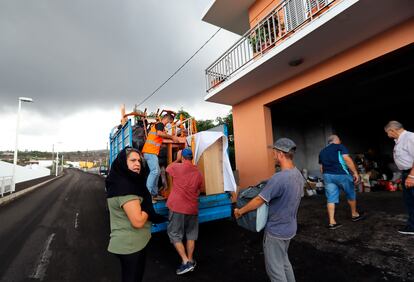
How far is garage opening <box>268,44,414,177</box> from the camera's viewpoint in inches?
288

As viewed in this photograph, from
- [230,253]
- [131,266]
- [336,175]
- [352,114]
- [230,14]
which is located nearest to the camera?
[131,266]

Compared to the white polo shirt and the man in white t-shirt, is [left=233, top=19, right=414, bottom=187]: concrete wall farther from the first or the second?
the white polo shirt

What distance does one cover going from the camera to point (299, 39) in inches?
201

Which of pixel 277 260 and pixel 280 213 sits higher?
pixel 280 213

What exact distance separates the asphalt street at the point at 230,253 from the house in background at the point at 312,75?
10.6 ft

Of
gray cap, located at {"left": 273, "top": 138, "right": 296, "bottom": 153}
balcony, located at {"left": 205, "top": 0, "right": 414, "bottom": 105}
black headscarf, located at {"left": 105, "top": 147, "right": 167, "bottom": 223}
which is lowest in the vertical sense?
black headscarf, located at {"left": 105, "top": 147, "right": 167, "bottom": 223}

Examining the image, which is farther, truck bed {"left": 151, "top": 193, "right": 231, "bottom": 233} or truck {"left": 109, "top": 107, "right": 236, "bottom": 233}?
truck {"left": 109, "top": 107, "right": 236, "bottom": 233}

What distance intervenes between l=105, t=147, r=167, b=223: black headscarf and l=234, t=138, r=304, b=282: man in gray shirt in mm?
880

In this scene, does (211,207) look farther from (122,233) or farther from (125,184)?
(125,184)

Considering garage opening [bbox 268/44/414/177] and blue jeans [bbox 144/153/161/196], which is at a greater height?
garage opening [bbox 268/44/414/177]

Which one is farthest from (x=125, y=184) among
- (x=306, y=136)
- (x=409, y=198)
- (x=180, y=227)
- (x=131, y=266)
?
(x=306, y=136)

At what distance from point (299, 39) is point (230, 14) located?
216 inches

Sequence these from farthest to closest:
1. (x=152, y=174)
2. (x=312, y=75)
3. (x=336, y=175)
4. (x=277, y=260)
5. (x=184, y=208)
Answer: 1. (x=312, y=75)
2. (x=336, y=175)
3. (x=152, y=174)
4. (x=184, y=208)
5. (x=277, y=260)

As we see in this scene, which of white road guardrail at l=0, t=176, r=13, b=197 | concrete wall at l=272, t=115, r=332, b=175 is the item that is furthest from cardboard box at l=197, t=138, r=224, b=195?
white road guardrail at l=0, t=176, r=13, b=197
